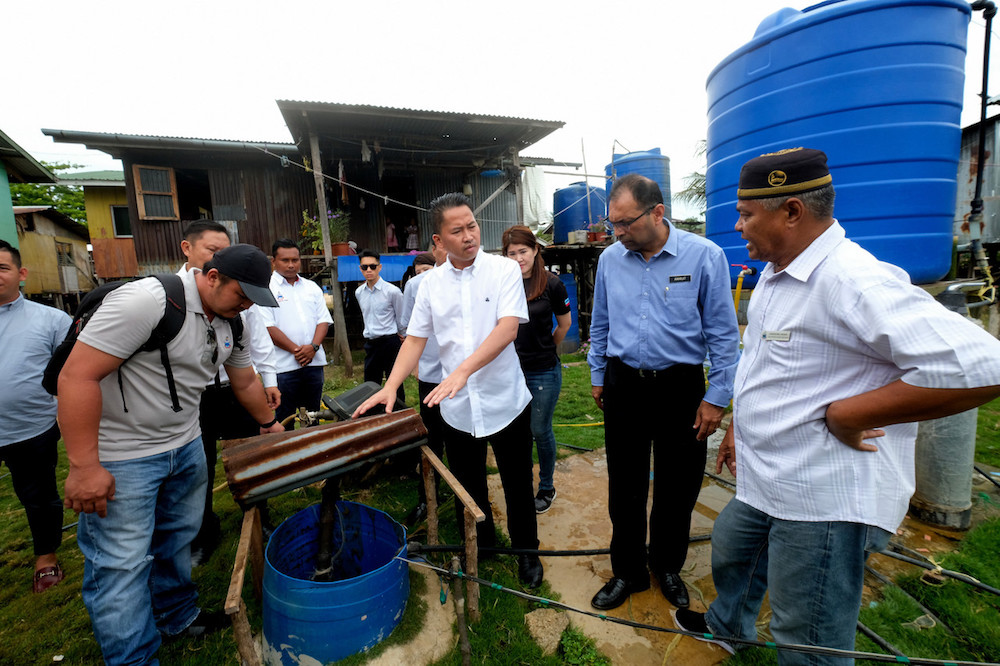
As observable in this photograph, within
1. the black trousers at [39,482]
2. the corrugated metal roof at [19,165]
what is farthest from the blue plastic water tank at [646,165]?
the corrugated metal roof at [19,165]

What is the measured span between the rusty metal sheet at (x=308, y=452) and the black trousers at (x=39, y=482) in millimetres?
→ 1785

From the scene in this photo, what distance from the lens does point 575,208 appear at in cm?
1082

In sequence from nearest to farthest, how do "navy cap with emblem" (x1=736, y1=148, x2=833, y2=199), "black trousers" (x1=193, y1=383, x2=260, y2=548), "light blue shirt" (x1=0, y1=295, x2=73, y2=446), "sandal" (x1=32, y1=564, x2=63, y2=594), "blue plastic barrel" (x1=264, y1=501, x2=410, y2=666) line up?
"navy cap with emblem" (x1=736, y1=148, x2=833, y2=199)
"blue plastic barrel" (x1=264, y1=501, x2=410, y2=666)
"light blue shirt" (x1=0, y1=295, x2=73, y2=446)
"sandal" (x1=32, y1=564, x2=63, y2=594)
"black trousers" (x1=193, y1=383, x2=260, y2=548)

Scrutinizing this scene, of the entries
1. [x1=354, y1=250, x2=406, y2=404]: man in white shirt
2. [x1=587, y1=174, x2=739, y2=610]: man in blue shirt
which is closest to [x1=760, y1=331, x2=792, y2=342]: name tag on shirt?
[x1=587, y1=174, x2=739, y2=610]: man in blue shirt

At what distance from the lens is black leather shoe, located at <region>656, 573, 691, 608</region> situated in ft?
8.06

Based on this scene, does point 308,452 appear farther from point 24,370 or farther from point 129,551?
point 24,370

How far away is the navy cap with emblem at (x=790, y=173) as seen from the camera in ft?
4.43

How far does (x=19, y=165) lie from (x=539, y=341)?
54.4 feet

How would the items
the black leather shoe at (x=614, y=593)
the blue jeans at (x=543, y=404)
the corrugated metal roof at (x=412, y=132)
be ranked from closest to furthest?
the black leather shoe at (x=614, y=593)
the blue jeans at (x=543, y=404)
the corrugated metal roof at (x=412, y=132)

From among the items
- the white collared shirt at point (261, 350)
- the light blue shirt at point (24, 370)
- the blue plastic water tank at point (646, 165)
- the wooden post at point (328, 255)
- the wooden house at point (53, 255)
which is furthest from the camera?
the wooden house at point (53, 255)

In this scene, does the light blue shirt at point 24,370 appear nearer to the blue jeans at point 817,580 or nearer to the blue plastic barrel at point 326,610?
the blue plastic barrel at point 326,610

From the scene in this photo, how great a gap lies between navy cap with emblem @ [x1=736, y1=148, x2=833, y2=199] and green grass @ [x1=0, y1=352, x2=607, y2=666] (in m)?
2.26

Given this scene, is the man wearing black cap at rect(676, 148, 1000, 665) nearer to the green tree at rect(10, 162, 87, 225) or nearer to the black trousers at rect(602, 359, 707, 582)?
the black trousers at rect(602, 359, 707, 582)

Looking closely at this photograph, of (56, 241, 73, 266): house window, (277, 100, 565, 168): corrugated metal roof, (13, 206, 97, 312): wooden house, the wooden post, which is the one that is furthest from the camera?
(56, 241, 73, 266): house window
